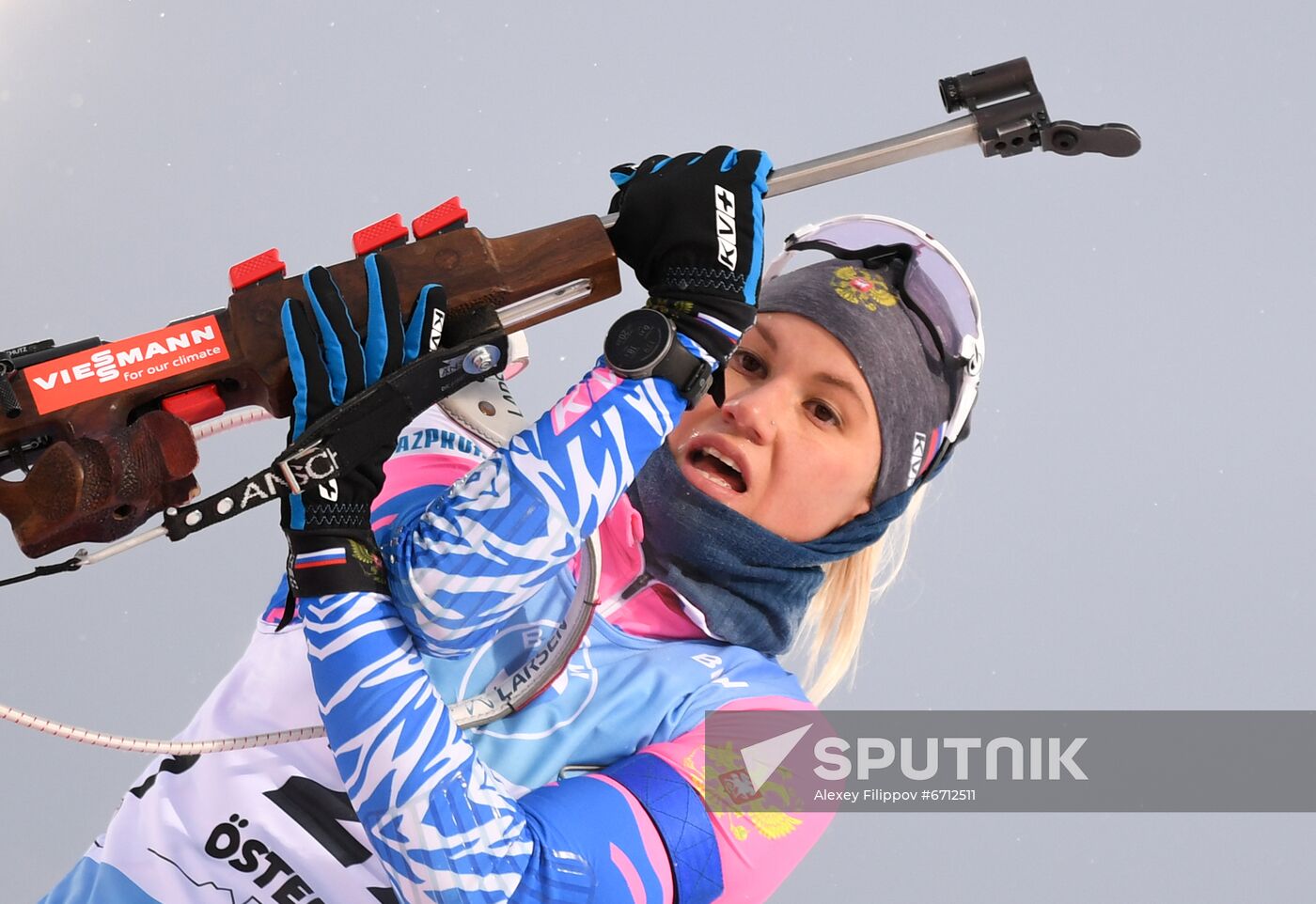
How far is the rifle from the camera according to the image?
3.57 ft

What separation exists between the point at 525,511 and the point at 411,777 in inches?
8.4

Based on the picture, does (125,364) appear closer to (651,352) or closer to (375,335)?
(375,335)

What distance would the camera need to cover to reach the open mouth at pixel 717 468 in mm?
1507

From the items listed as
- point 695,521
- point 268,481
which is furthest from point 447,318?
point 695,521

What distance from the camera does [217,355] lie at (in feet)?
3.70

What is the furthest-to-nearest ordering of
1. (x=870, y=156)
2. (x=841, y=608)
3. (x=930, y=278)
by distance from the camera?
1. (x=841, y=608)
2. (x=930, y=278)
3. (x=870, y=156)

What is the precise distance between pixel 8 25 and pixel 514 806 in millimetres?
1616

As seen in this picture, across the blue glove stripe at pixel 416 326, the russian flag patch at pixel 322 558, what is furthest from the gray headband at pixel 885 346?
the russian flag patch at pixel 322 558

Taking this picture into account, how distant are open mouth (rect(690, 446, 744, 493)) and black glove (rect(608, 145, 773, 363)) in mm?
338

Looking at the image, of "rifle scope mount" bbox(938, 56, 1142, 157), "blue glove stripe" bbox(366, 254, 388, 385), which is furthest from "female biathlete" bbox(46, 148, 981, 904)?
"rifle scope mount" bbox(938, 56, 1142, 157)

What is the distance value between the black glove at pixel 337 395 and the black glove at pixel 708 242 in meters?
0.19

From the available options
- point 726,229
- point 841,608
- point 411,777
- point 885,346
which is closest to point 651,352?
point 726,229

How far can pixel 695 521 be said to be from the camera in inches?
58.9

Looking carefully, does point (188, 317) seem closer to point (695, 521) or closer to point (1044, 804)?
point (695, 521)
